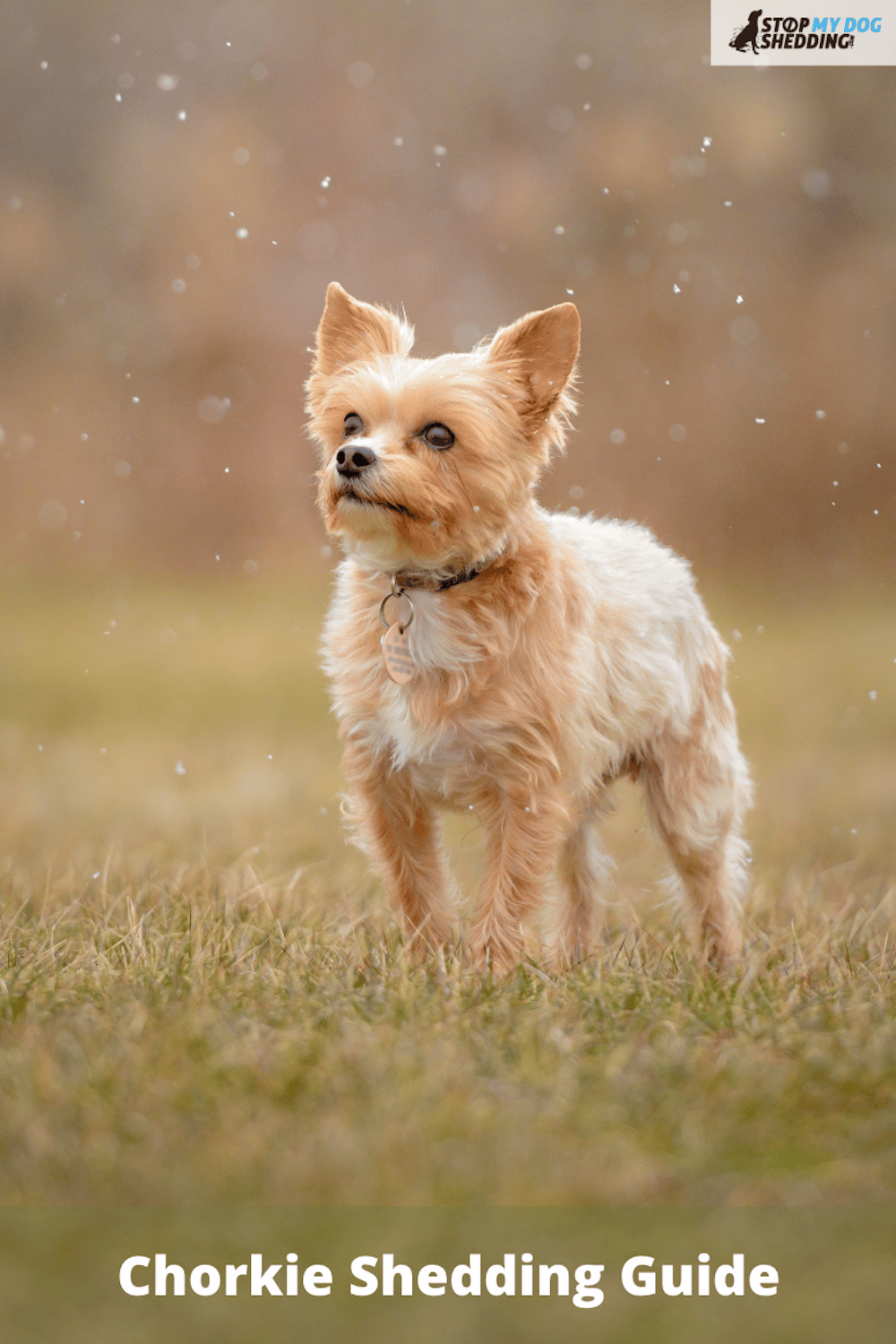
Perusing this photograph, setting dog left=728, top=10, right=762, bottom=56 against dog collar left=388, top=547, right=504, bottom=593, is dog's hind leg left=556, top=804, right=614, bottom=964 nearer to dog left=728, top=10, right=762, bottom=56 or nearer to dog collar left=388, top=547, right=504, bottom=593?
dog collar left=388, top=547, right=504, bottom=593

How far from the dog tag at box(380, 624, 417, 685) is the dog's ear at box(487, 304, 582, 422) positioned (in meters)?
0.77

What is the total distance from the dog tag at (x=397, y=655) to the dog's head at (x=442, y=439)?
0.20m

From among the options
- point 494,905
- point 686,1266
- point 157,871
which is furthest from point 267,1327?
point 157,871

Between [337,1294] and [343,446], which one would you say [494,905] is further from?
[337,1294]

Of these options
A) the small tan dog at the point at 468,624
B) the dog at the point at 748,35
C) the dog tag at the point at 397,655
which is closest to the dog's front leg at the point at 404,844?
the small tan dog at the point at 468,624

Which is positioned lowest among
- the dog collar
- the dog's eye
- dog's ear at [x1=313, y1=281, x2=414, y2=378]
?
the dog collar

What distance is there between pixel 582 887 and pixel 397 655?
144cm

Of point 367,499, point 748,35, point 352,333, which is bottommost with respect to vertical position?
point 367,499

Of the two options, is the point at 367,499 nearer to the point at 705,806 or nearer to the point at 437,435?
the point at 437,435

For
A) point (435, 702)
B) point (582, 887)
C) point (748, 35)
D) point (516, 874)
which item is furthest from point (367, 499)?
point (748, 35)

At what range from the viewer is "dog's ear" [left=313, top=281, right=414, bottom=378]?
3.90 metres

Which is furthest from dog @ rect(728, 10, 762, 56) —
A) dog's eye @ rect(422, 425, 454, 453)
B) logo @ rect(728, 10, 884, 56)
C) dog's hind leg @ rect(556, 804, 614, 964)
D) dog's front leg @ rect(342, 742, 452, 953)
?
dog's front leg @ rect(342, 742, 452, 953)

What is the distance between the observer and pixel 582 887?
461 centimetres

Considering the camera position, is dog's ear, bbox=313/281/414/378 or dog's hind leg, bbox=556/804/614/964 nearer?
dog's ear, bbox=313/281/414/378
